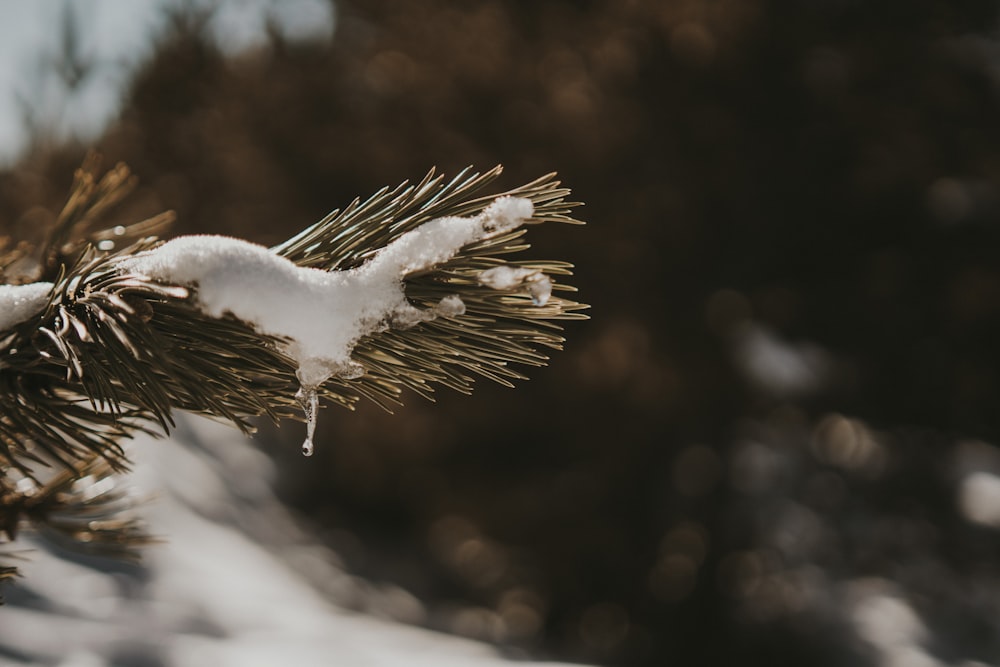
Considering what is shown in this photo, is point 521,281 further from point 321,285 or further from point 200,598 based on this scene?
point 200,598

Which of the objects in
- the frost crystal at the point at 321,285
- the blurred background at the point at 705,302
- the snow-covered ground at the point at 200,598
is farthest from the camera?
the blurred background at the point at 705,302

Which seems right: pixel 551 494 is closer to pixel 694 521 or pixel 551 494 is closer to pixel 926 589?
pixel 694 521

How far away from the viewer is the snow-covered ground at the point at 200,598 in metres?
1.02

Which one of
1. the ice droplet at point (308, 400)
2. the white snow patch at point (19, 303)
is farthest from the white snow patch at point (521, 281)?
the white snow patch at point (19, 303)

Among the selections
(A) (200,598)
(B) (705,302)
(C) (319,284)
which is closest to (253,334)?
(C) (319,284)

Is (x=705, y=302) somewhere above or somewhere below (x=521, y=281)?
above

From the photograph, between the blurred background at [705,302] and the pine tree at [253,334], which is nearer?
the pine tree at [253,334]

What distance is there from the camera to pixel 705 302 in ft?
9.06

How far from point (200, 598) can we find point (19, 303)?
48.5 inches

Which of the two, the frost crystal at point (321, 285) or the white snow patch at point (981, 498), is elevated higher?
the white snow patch at point (981, 498)

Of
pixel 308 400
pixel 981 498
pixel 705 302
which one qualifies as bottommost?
pixel 308 400

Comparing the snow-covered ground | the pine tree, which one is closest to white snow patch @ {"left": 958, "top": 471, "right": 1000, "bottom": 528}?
the snow-covered ground

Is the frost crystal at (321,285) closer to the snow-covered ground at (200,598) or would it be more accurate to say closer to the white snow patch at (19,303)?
the white snow patch at (19,303)

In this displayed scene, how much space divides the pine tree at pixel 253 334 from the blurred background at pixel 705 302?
2.09 meters
